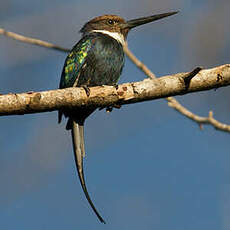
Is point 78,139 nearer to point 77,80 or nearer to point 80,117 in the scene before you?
point 80,117

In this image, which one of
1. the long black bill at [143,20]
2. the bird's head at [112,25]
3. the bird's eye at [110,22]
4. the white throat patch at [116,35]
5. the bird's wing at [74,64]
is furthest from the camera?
the bird's eye at [110,22]

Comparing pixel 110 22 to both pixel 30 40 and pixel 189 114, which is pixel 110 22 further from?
pixel 189 114

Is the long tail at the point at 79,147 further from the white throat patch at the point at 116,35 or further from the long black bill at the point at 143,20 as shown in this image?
the long black bill at the point at 143,20

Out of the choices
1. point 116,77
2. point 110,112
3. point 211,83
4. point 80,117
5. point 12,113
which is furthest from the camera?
point 116,77

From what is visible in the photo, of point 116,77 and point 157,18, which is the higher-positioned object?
point 157,18

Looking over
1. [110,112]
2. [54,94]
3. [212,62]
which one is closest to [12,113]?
[54,94]

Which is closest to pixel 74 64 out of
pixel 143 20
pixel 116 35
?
pixel 116 35

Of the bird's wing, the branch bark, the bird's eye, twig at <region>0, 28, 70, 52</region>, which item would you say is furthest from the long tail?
the bird's eye

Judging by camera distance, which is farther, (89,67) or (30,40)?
(89,67)

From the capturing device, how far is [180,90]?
2148mm

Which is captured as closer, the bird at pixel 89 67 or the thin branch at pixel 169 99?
the thin branch at pixel 169 99

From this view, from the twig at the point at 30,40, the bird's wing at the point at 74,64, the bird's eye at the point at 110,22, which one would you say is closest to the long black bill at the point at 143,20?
the bird's eye at the point at 110,22

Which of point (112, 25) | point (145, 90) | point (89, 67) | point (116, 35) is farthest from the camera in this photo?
point (112, 25)

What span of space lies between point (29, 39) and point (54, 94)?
87 centimetres
